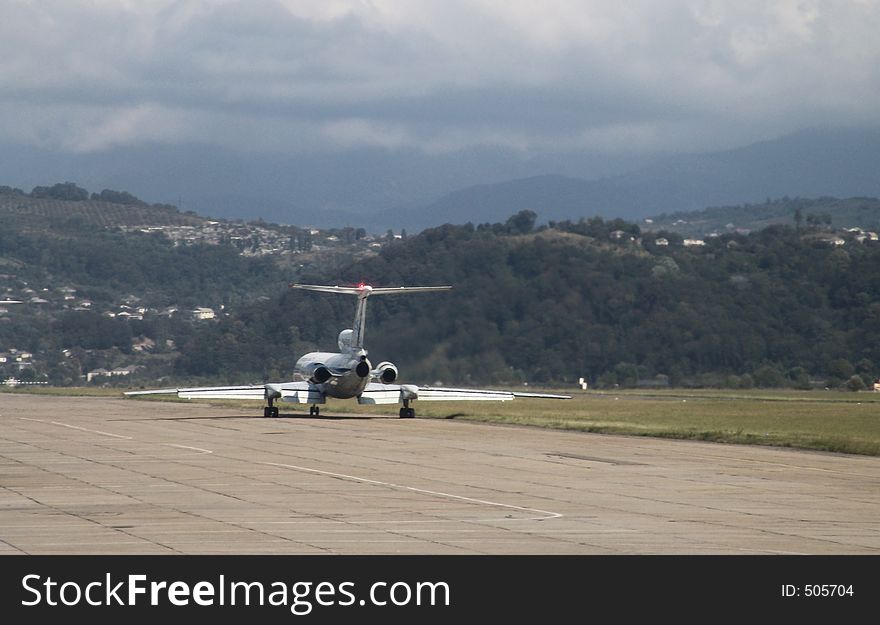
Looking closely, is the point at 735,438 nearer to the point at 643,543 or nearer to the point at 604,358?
the point at 643,543

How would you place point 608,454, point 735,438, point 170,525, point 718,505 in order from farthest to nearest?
1. point 735,438
2. point 608,454
3. point 718,505
4. point 170,525

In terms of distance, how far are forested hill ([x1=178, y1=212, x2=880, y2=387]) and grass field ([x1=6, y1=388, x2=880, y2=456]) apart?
11.9ft

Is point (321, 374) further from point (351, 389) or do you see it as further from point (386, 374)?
point (386, 374)

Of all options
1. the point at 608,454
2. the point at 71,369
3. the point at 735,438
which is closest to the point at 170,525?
the point at 608,454

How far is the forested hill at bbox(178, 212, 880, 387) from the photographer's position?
275 feet

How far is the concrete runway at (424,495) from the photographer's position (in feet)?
77.5

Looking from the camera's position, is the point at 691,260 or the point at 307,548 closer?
the point at 307,548

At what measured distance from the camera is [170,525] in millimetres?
25484

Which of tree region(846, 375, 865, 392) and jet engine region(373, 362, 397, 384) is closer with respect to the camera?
jet engine region(373, 362, 397, 384)

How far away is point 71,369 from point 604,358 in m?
105

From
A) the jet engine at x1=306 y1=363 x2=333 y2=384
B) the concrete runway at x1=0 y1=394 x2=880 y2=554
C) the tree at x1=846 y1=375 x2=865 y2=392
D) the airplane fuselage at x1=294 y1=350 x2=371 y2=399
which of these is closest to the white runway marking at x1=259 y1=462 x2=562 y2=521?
the concrete runway at x1=0 y1=394 x2=880 y2=554

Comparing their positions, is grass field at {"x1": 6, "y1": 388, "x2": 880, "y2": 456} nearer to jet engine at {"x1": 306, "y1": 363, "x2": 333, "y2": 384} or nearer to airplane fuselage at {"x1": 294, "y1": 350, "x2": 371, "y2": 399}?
airplane fuselage at {"x1": 294, "y1": 350, "x2": 371, "y2": 399}

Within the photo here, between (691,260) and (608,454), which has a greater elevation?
(691,260)
